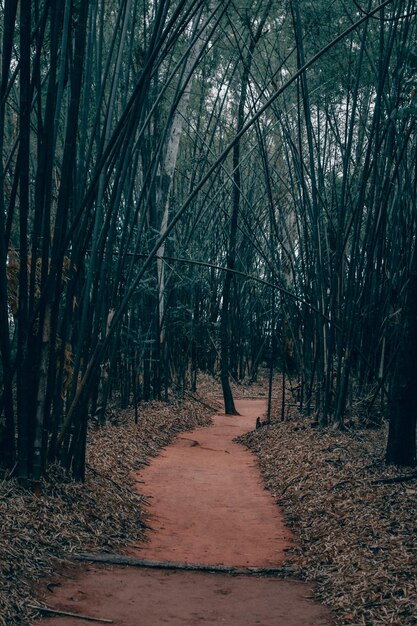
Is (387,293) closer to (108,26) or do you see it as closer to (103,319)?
(103,319)

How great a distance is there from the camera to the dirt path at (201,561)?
213 cm

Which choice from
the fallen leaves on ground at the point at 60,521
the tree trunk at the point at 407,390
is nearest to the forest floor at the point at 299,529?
the fallen leaves on ground at the point at 60,521

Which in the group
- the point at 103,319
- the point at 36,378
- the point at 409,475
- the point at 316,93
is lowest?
the point at 409,475

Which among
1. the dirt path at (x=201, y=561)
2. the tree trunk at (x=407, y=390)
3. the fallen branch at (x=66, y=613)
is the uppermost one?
the tree trunk at (x=407, y=390)

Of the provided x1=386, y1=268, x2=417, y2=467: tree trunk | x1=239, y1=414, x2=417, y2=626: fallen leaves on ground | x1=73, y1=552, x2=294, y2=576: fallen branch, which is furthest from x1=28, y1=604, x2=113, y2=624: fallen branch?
x1=386, y1=268, x2=417, y2=467: tree trunk

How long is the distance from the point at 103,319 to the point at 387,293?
2.10 m

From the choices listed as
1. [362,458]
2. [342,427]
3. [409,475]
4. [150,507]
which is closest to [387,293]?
[342,427]

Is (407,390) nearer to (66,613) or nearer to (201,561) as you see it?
(201,561)

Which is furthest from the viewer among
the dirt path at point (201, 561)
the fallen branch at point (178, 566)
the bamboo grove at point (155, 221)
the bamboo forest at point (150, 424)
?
the bamboo grove at point (155, 221)

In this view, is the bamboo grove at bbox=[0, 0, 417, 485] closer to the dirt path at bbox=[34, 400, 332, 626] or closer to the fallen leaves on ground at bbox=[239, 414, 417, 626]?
the fallen leaves on ground at bbox=[239, 414, 417, 626]

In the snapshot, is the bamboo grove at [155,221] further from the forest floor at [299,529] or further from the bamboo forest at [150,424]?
the forest floor at [299,529]

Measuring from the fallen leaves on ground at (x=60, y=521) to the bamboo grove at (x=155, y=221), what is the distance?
13 cm

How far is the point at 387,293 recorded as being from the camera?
15.9 ft

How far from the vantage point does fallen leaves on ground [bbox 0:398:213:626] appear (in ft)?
6.99
